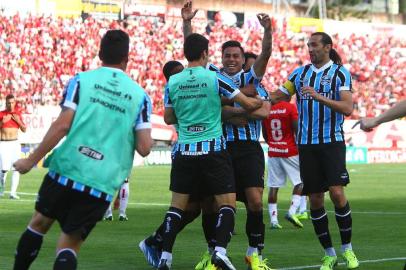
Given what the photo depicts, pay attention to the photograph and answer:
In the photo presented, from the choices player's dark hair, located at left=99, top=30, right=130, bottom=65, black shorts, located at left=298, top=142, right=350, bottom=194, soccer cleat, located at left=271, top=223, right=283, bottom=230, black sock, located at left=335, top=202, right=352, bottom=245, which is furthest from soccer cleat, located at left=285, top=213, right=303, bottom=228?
player's dark hair, located at left=99, top=30, right=130, bottom=65

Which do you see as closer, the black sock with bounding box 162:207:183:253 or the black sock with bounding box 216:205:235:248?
the black sock with bounding box 216:205:235:248

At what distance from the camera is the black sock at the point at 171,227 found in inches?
439

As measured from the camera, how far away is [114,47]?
8.20 m

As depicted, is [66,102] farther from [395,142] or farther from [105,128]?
[395,142]

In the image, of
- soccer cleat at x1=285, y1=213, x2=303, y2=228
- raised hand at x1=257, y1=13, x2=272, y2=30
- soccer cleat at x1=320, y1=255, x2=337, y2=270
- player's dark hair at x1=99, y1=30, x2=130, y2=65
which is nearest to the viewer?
player's dark hair at x1=99, y1=30, x2=130, y2=65

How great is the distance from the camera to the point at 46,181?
813 centimetres

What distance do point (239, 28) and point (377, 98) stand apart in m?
8.54

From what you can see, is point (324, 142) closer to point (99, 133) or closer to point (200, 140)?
point (200, 140)

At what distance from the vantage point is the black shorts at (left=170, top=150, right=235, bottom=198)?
36.0 feet

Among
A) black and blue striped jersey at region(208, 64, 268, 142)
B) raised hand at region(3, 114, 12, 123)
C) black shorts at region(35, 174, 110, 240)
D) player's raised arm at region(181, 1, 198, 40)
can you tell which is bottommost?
black shorts at region(35, 174, 110, 240)

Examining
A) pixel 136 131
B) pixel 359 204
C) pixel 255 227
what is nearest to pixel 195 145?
pixel 255 227

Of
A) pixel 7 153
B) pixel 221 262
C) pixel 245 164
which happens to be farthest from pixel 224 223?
pixel 7 153

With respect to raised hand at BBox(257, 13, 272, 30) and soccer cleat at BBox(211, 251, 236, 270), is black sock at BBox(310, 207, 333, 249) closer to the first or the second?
soccer cleat at BBox(211, 251, 236, 270)

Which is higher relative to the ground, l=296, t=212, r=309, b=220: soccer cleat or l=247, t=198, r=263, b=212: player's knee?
l=247, t=198, r=263, b=212: player's knee
